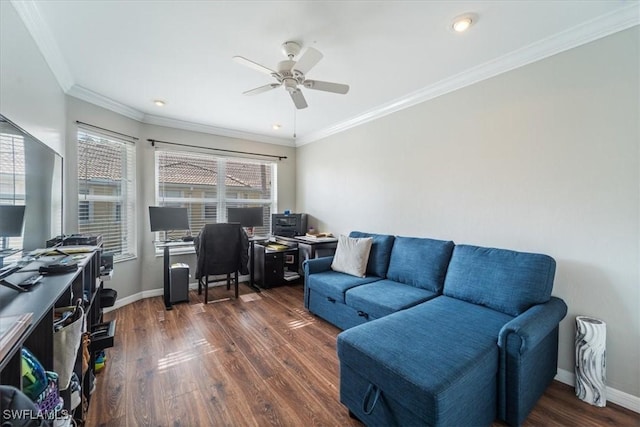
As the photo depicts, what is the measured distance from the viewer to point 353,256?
3086 mm

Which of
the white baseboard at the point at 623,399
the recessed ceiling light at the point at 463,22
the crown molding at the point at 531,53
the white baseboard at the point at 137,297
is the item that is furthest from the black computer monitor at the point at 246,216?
the white baseboard at the point at 623,399

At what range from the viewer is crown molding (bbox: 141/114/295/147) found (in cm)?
375

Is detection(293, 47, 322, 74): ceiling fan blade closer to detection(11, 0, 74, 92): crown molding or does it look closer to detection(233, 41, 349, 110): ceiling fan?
detection(233, 41, 349, 110): ceiling fan

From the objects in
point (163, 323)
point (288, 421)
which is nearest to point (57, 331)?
point (288, 421)

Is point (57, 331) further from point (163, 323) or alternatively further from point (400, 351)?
point (163, 323)

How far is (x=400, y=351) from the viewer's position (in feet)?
4.84

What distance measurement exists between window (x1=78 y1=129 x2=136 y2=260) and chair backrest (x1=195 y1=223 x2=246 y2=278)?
1.03m

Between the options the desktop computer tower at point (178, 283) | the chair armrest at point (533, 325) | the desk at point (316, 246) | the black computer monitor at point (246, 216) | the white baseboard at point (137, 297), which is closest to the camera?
the chair armrest at point (533, 325)

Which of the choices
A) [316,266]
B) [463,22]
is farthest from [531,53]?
[316,266]

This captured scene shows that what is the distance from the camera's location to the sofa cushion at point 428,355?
1266mm

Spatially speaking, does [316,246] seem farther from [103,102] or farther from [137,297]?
[103,102]

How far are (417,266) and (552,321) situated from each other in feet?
3.54

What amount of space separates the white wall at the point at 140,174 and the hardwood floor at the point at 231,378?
0.55m

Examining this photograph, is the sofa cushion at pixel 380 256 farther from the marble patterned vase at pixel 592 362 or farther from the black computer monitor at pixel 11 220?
the black computer monitor at pixel 11 220
